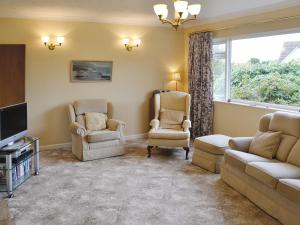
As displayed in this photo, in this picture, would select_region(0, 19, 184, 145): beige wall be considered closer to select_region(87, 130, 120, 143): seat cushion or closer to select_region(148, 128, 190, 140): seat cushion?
select_region(87, 130, 120, 143): seat cushion

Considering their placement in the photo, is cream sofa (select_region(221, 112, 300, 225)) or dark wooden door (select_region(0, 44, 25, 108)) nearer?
cream sofa (select_region(221, 112, 300, 225))

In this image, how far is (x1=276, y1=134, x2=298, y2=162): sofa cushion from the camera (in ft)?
12.2

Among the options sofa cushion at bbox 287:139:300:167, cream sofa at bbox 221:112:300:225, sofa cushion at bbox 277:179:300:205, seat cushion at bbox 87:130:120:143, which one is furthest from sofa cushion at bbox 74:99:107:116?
sofa cushion at bbox 277:179:300:205

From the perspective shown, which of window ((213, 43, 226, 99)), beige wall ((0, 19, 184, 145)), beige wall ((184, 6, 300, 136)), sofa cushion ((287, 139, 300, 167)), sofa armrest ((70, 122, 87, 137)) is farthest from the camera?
window ((213, 43, 226, 99))

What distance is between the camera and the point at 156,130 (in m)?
5.43

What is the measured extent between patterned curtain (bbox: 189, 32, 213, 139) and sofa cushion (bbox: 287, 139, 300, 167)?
2.72 m

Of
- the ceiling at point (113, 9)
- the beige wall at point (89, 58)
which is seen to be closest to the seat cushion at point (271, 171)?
the ceiling at point (113, 9)

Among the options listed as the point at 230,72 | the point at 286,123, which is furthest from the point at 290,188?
the point at 230,72

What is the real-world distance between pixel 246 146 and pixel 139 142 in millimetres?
2705

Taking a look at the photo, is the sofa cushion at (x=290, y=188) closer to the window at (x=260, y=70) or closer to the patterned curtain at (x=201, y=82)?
the window at (x=260, y=70)

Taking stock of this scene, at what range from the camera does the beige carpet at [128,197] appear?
3172mm

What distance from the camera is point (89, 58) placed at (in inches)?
236

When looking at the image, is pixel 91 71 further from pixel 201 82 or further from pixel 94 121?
pixel 201 82

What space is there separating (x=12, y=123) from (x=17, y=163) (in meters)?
0.57
